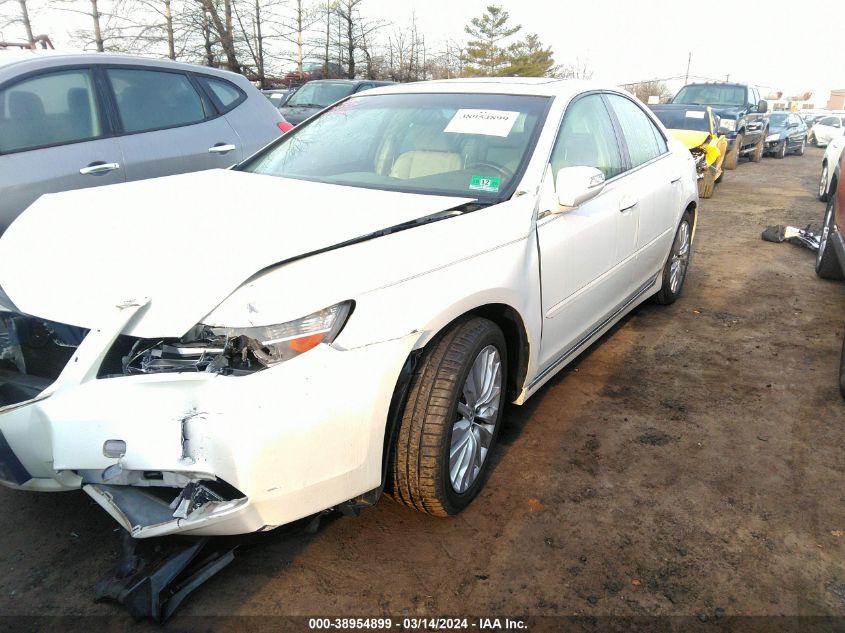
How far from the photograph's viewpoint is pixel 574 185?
2.84m

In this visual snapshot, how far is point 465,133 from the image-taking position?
313 centimetres

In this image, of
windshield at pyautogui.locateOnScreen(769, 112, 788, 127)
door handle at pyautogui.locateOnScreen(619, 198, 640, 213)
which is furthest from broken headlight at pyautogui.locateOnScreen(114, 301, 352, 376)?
windshield at pyautogui.locateOnScreen(769, 112, 788, 127)

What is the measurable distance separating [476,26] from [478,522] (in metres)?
50.2

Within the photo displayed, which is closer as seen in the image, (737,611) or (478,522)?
(737,611)

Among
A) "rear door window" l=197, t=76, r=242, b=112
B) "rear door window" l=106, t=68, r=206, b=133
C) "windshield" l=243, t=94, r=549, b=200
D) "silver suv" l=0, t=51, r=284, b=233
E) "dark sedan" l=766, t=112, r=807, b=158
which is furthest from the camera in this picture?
"dark sedan" l=766, t=112, r=807, b=158

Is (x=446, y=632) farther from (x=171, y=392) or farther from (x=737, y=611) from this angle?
(x=171, y=392)

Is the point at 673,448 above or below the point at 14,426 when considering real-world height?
below

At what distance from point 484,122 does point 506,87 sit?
0.40 meters

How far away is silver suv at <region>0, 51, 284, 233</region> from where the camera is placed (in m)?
3.88

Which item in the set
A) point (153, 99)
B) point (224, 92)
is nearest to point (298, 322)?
point (153, 99)

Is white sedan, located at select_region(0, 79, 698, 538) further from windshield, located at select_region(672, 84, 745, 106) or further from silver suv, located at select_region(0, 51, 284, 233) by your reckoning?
windshield, located at select_region(672, 84, 745, 106)

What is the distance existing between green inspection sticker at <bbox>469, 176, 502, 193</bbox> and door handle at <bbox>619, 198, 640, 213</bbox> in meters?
1.00

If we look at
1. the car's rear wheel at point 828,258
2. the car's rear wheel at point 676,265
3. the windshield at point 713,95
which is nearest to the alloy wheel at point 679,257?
the car's rear wheel at point 676,265

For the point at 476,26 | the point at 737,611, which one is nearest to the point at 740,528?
the point at 737,611
